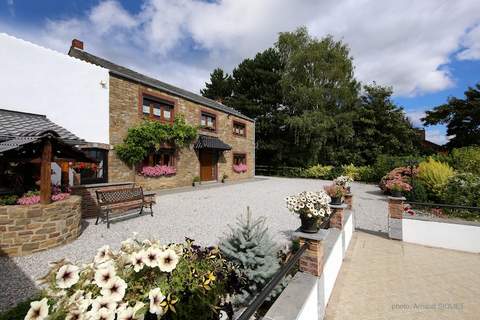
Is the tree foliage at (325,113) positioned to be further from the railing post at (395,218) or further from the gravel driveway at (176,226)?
the railing post at (395,218)

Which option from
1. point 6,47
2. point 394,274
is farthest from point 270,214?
point 6,47

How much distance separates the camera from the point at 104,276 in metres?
1.57

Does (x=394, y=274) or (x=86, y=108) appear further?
(x=86, y=108)

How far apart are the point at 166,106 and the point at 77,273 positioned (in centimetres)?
1377

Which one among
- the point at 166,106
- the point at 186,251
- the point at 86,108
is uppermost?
the point at 166,106

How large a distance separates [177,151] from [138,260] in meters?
13.4

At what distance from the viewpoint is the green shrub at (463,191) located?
A: 8.48 meters

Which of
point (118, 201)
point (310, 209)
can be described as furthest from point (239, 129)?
point (310, 209)

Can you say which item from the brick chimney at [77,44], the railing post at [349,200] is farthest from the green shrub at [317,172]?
the brick chimney at [77,44]

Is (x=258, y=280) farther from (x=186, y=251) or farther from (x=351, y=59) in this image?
(x=351, y=59)

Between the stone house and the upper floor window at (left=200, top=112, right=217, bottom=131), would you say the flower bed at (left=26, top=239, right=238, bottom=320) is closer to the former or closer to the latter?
the stone house

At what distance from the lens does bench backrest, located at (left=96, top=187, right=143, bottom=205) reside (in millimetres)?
7109

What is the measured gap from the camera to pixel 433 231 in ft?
19.5

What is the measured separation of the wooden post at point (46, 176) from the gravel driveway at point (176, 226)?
1.18 meters
